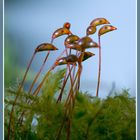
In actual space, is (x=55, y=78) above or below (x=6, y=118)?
above

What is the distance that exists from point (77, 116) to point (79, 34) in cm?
32

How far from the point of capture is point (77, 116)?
1.53m

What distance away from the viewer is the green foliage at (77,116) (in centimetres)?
153

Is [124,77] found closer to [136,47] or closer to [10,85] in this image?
[136,47]

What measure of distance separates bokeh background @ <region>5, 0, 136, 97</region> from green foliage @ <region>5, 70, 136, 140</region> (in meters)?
0.05

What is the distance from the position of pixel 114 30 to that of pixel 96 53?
4.4 inches

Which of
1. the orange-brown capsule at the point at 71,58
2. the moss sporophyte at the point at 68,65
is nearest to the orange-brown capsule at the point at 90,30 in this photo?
the moss sporophyte at the point at 68,65

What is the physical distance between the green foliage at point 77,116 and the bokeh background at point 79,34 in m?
0.05

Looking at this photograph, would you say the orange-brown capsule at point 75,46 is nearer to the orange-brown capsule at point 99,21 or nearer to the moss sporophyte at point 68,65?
the moss sporophyte at point 68,65

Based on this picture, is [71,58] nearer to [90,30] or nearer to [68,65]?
[68,65]

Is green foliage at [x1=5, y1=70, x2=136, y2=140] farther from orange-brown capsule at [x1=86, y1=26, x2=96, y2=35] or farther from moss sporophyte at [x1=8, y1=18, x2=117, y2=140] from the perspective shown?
orange-brown capsule at [x1=86, y1=26, x2=96, y2=35]

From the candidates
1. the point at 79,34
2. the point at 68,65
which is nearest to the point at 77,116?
the point at 68,65

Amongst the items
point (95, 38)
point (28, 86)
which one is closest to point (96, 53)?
point (95, 38)

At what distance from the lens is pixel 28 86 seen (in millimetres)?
1582
